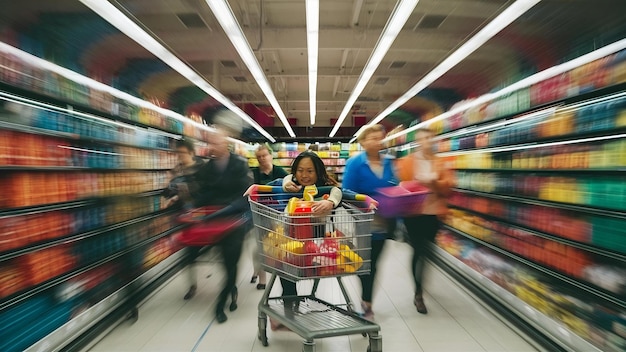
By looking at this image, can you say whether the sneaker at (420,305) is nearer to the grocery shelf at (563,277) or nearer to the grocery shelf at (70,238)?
the grocery shelf at (563,277)

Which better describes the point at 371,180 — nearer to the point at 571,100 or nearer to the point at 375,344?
the point at 375,344

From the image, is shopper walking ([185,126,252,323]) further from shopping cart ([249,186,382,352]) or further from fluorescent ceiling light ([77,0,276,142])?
fluorescent ceiling light ([77,0,276,142])

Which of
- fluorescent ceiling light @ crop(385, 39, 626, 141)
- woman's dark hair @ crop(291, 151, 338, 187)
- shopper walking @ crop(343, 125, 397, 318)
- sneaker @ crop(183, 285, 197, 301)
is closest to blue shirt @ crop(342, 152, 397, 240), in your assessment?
shopper walking @ crop(343, 125, 397, 318)

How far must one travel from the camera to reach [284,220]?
6.58ft

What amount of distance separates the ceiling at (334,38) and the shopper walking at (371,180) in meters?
1.45

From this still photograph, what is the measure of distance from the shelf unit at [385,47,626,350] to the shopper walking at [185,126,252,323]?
87.4 inches

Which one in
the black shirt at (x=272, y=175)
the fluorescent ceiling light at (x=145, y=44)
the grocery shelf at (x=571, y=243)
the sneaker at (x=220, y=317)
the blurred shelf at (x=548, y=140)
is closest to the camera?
the grocery shelf at (x=571, y=243)

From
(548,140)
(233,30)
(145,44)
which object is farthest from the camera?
(233,30)

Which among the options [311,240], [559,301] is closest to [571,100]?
[559,301]

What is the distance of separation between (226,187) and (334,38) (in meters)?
5.52

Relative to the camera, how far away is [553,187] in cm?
282

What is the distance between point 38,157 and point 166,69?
2.01 m

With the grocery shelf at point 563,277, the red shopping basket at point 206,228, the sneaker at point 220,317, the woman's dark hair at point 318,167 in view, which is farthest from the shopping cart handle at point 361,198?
the grocery shelf at point 563,277

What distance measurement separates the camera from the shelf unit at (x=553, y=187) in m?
2.26
